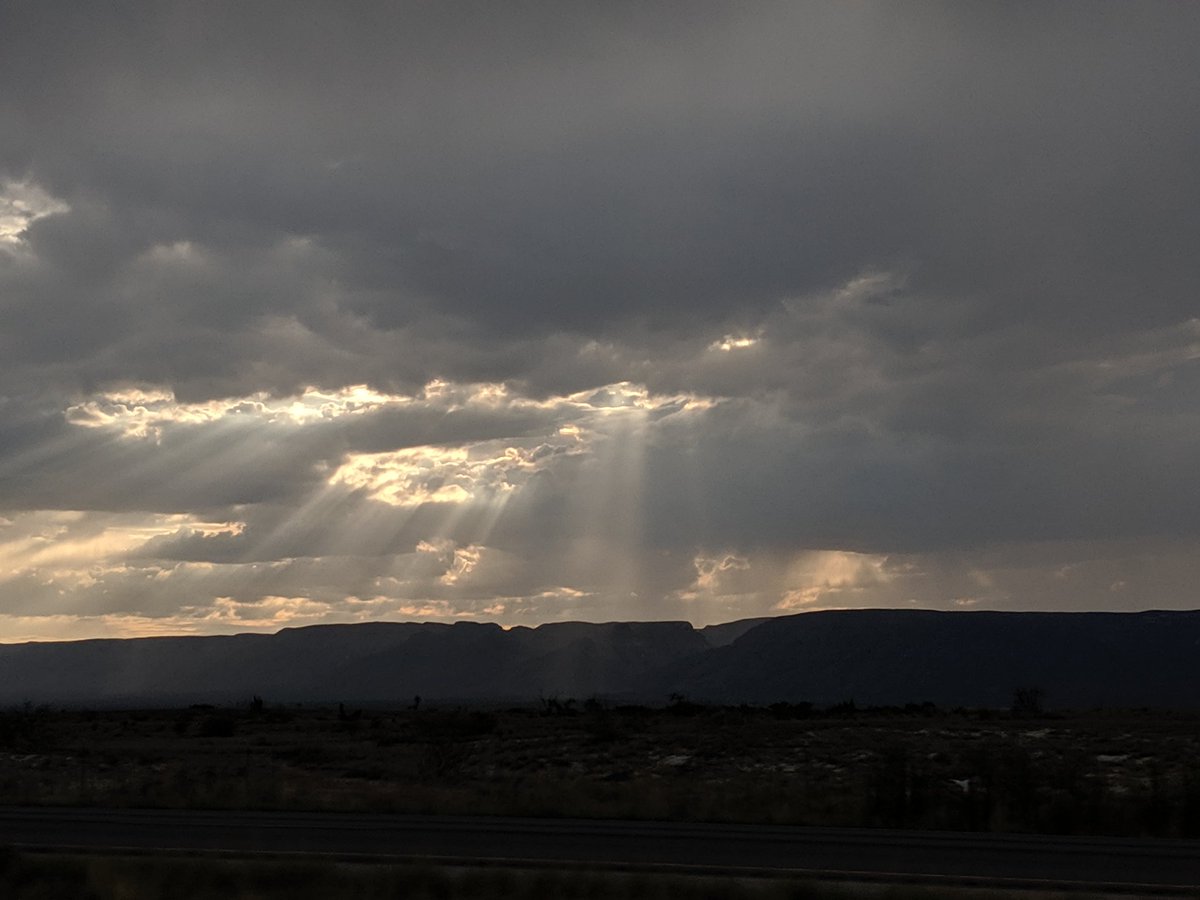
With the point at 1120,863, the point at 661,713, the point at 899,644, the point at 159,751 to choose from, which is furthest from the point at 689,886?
the point at 899,644

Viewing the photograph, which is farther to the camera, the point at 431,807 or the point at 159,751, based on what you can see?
the point at 159,751

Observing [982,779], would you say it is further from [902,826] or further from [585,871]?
[585,871]

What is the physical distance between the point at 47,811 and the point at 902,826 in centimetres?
1793

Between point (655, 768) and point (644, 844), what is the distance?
21.0 m

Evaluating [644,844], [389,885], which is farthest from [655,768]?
[389,885]

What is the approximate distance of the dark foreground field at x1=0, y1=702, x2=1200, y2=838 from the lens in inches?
928

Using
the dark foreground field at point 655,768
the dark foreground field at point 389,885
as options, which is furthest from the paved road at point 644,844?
the dark foreground field at point 655,768

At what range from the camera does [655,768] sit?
39.4m

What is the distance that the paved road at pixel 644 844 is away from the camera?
1642cm

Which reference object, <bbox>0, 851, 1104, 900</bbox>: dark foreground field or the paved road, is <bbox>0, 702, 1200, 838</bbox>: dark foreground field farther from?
<bbox>0, 851, 1104, 900</bbox>: dark foreground field

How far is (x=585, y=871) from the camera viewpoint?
49.1 feet

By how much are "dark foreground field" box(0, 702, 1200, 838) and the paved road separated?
7.58 ft

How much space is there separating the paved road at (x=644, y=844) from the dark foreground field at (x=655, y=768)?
2.31 meters

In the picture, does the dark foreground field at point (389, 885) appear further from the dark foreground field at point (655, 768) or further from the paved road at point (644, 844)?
Answer: the dark foreground field at point (655, 768)
